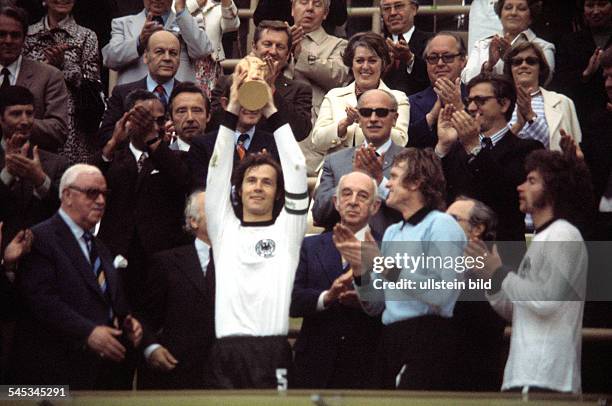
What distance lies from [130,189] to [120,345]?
107cm

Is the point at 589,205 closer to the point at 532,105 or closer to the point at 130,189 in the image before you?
the point at 532,105

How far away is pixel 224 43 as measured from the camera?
1138cm

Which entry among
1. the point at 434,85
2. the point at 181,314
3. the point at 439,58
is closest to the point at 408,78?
the point at 439,58

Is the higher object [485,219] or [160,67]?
[160,67]

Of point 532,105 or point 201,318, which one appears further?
point 532,105

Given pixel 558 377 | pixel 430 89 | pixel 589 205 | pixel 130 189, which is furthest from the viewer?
pixel 430 89

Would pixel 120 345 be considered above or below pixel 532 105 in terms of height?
below

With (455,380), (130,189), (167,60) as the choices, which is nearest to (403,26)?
(167,60)

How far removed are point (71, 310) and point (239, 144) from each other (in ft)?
4.28

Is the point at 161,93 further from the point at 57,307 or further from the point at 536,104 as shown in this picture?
the point at 536,104

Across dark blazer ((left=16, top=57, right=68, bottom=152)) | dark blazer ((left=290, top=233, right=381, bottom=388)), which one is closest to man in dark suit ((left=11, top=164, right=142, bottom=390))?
dark blazer ((left=290, top=233, right=381, bottom=388))

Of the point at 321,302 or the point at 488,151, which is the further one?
the point at 488,151

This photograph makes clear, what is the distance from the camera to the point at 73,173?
891 cm

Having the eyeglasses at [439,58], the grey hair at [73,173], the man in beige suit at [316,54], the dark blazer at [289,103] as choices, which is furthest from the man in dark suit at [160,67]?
the eyeglasses at [439,58]
